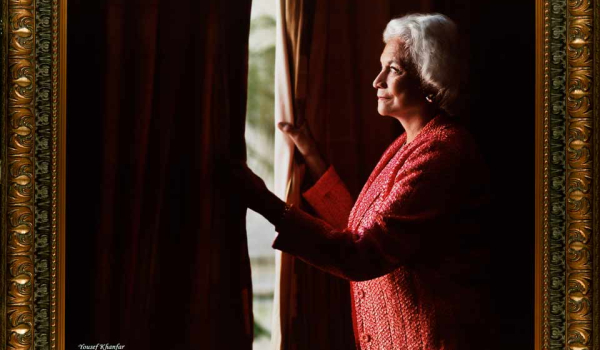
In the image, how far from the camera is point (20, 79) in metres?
1.81

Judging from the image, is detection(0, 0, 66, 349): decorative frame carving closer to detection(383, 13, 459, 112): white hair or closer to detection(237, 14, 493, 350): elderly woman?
detection(237, 14, 493, 350): elderly woman

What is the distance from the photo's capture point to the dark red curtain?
6.00 ft

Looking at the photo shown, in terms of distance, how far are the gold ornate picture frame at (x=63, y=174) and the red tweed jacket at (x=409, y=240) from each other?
0.23 metres

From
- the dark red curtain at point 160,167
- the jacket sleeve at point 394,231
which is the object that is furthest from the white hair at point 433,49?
the dark red curtain at point 160,167

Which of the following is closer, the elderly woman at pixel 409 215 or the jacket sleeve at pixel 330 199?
the elderly woman at pixel 409 215

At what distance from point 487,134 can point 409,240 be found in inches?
16.5

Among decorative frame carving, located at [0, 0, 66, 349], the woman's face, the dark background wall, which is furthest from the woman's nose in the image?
decorative frame carving, located at [0, 0, 66, 349]

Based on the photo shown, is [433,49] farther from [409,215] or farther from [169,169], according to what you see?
[169,169]

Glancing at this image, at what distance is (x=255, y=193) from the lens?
5.96 ft

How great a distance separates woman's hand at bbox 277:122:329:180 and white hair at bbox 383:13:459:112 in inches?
14.0

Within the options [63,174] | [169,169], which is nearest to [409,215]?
[169,169]

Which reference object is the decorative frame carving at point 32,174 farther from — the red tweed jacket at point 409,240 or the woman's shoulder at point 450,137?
the woman's shoulder at point 450,137

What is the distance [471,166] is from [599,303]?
0.57 metres

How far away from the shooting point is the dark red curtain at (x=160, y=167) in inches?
72.1
